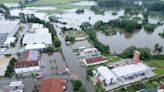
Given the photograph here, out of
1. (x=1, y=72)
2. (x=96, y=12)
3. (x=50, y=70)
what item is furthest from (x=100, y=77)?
(x=96, y=12)

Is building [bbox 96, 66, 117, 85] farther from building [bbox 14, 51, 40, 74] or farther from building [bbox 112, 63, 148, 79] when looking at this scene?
building [bbox 14, 51, 40, 74]

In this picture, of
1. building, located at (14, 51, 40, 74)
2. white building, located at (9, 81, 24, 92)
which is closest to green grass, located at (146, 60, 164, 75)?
building, located at (14, 51, 40, 74)

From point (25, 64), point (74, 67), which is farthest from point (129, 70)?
point (25, 64)

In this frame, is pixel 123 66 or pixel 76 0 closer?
pixel 123 66

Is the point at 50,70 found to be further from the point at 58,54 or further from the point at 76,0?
the point at 76,0

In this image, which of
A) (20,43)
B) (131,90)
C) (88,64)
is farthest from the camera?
(20,43)

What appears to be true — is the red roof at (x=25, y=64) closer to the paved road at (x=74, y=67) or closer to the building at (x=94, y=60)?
the paved road at (x=74, y=67)

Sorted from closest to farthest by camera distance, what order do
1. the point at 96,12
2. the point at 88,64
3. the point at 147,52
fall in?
the point at 88,64 < the point at 147,52 < the point at 96,12

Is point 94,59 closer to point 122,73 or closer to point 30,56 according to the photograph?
point 122,73
